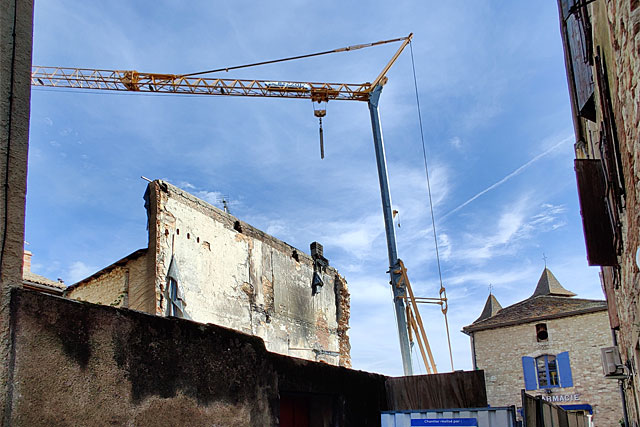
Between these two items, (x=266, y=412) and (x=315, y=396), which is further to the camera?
(x=315, y=396)

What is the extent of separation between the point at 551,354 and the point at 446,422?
65.5 ft

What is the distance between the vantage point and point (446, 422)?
7.34m

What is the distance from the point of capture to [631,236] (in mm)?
5016

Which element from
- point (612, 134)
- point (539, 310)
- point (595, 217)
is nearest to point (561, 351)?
point (539, 310)

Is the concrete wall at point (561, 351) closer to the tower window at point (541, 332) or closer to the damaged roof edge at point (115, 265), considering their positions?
the tower window at point (541, 332)

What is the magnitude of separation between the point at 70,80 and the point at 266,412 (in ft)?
90.7

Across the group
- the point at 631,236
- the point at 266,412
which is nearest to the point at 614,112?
the point at 631,236

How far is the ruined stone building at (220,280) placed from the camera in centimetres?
1409

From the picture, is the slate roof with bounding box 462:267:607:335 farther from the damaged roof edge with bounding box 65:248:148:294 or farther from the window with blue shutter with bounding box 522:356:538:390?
the damaged roof edge with bounding box 65:248:148:294

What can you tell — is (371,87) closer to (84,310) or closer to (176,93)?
(176,93)

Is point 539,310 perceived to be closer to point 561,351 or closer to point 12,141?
point 561,351

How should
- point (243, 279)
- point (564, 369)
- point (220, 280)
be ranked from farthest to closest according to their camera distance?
point (564, 369) → point (243, 279) → point (220, 280)

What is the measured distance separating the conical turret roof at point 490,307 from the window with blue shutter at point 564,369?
1399 cm

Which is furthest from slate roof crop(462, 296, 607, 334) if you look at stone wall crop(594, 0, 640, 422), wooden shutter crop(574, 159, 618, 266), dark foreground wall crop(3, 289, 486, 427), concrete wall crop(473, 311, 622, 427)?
dark foreground wall crop(3, 289, 486, 427)
